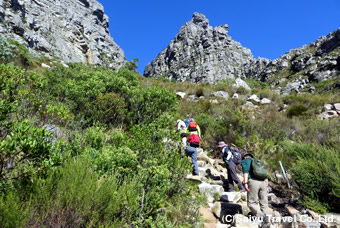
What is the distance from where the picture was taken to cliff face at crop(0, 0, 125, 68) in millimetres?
29328

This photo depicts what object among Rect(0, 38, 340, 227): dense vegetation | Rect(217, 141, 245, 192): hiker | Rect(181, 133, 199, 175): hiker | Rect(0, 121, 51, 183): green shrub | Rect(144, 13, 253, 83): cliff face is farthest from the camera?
Rect(144, 13, 253, 83): cliff face

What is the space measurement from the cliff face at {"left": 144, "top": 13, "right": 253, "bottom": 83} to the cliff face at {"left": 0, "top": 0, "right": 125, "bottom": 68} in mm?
43896

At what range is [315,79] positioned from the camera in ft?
140

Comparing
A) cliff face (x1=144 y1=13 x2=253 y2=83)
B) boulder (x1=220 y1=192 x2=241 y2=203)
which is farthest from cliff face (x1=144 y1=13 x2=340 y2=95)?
boulder (x1=220 y1=192 x2=241 y2=203)

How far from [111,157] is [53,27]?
2078 inches

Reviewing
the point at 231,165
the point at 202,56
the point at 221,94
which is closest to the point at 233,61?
the point at 202,56

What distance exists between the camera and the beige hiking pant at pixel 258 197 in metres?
3.42

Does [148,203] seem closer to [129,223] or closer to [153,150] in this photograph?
[129,223]

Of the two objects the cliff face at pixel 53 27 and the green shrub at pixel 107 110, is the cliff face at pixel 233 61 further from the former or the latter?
the cliff face at pixel 53 27

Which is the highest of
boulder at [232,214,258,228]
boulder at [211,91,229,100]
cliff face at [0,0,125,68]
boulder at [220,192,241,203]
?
cliff face at [0,0,125,68]

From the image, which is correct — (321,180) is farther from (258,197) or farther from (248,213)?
(248,213)

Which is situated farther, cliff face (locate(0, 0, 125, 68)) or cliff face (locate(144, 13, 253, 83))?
cliff face (locate(144, 13, 253, 83))

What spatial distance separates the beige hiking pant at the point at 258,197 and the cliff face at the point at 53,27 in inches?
1332

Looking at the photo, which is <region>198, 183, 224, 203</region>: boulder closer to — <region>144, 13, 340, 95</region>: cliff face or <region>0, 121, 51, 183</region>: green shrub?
<region>0, 121, 51, 183</region>: green shrub
